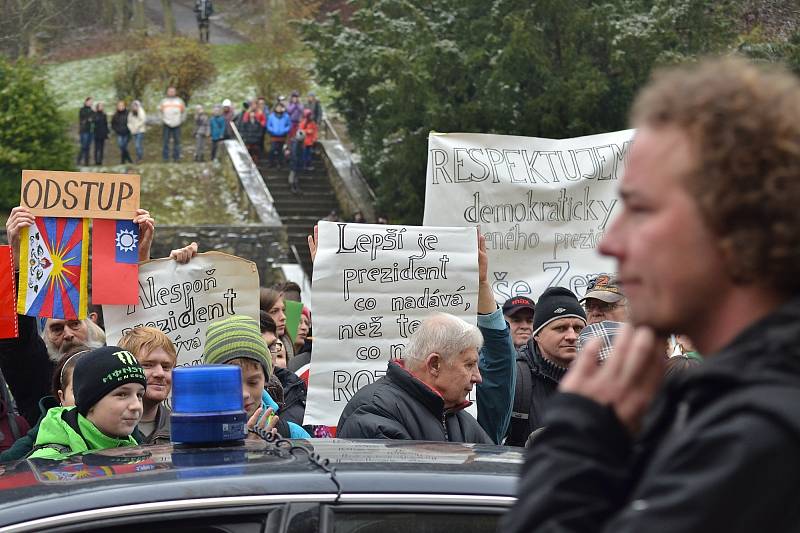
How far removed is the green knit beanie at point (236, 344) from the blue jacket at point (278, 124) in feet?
90.1

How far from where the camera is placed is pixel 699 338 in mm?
1721

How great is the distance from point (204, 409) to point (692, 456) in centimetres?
216

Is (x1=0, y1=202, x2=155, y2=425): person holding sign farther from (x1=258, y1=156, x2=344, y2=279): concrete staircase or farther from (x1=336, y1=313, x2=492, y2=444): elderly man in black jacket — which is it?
(x1=258, y1=156, x2=344, y2=279): concrete staircase

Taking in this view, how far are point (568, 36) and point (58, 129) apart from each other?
37.6ft

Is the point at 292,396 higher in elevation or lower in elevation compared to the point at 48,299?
lower

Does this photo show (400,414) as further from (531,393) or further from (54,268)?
(54,268)

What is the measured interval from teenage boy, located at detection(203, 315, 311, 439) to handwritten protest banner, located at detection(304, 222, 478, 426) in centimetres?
149

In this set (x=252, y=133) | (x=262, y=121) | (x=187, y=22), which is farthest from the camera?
(x=187, y=22)

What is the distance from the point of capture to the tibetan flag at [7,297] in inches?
248

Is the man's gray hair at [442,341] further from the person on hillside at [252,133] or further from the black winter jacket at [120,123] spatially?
the person on hillside at [252,133]

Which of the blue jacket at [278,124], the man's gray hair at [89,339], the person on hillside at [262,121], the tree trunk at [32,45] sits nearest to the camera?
the man's gray hair at [89,339]

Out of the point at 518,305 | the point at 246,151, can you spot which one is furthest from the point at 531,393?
the point at 246,151

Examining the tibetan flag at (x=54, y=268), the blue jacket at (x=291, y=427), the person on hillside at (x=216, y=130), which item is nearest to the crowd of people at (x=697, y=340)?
the blue jacket at (x=291, y=427)

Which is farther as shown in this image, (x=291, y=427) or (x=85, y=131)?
(x=85, y=131)
